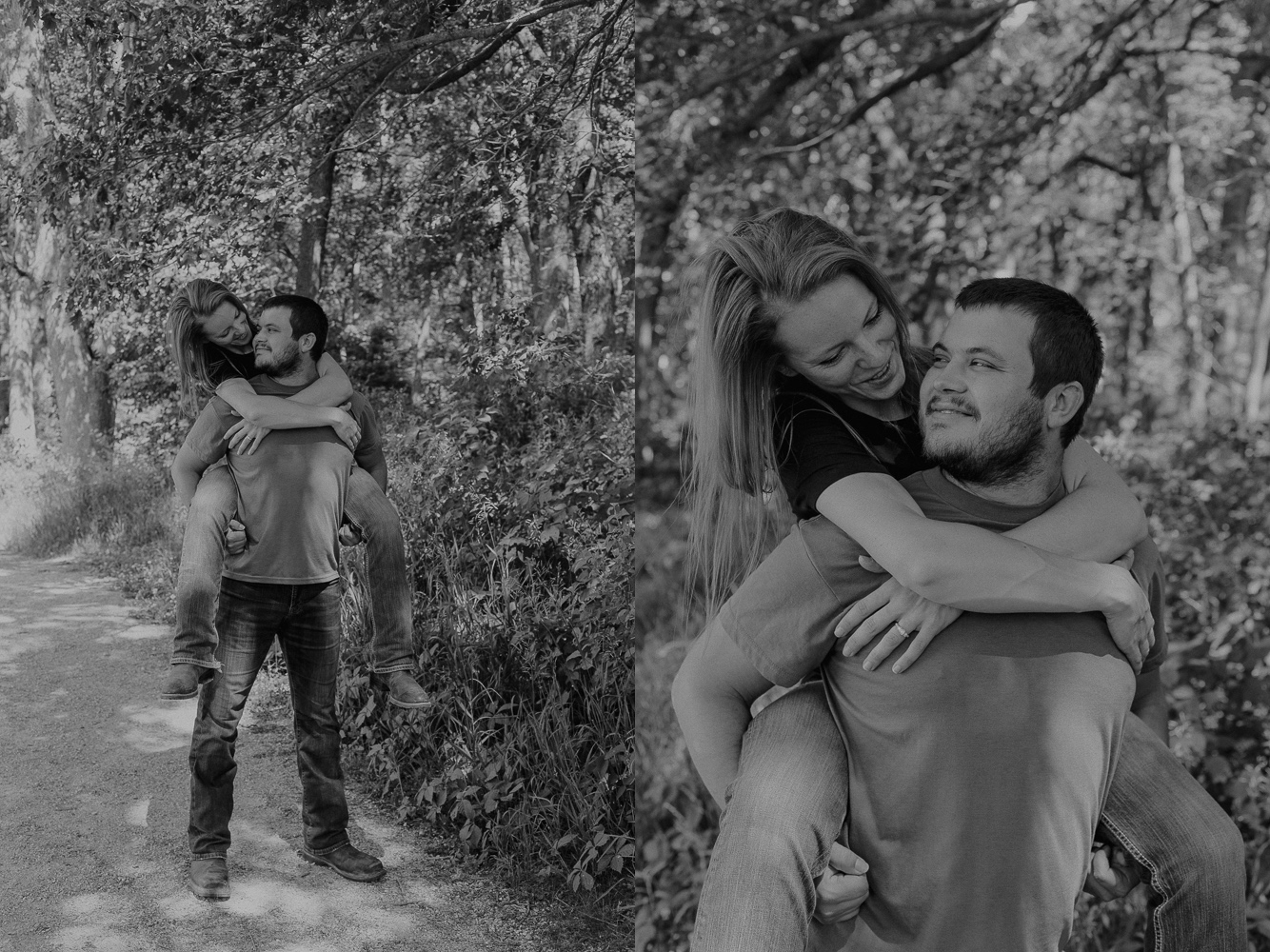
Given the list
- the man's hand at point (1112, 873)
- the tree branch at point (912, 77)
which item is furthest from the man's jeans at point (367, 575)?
the tree branch at point (912, 77)

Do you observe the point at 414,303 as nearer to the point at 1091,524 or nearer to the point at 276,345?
the point at 276,345

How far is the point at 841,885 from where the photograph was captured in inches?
49.6

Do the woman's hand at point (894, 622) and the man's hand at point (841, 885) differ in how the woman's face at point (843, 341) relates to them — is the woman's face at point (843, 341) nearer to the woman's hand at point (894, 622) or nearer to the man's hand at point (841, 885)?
the woman's hand at point (894, 622)

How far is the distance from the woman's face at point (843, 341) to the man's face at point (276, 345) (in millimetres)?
855

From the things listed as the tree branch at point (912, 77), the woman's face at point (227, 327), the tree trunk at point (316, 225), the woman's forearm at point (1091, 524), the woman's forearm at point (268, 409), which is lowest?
the woman's forearm at point (1091, 524)

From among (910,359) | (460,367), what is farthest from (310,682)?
(910,359)

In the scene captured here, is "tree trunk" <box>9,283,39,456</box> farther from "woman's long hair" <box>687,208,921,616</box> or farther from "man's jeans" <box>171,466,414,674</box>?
"woman's long hair" <box>687,208,921,616</box>

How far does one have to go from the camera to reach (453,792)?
7.03 ft

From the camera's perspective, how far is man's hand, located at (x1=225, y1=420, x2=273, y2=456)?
5.72 feet

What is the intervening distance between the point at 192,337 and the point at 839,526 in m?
1.09

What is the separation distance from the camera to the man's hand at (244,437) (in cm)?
174

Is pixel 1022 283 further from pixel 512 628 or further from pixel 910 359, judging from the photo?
pixel 512 628

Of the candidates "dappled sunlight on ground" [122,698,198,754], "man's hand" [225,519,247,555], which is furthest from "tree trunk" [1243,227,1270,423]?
"dappled sunlight on ground" [122,698,198,754]

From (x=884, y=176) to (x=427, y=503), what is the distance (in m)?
2.64
